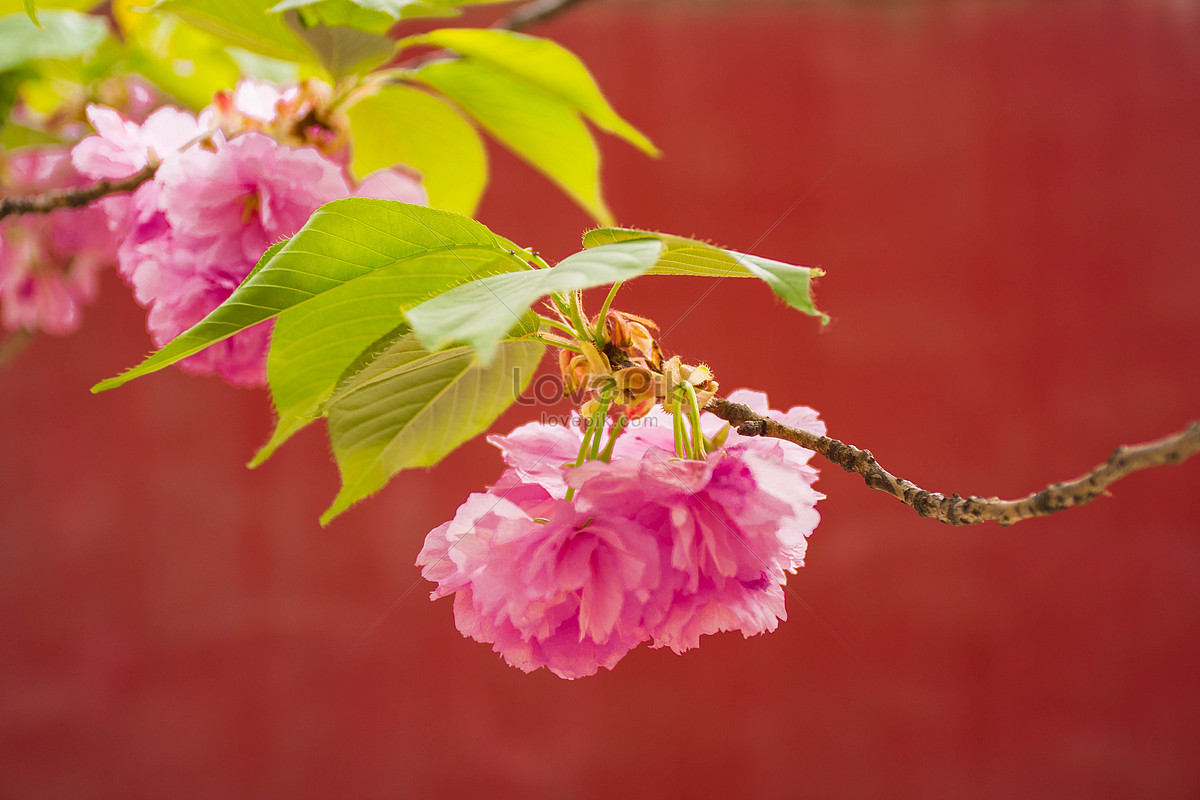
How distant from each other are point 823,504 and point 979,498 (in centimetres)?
150

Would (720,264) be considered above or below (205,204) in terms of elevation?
above

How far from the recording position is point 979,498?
0.25 m

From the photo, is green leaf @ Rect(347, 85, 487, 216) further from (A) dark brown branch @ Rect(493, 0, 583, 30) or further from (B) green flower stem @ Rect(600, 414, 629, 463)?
(B) green flower stem @ Rect(600, 414, 629, 463)

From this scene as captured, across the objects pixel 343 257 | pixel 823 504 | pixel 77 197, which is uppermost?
pixel 343 257

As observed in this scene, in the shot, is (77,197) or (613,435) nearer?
(613,435)

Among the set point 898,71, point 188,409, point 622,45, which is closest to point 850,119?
point 898,71

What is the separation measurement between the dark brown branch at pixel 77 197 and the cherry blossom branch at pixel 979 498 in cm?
30

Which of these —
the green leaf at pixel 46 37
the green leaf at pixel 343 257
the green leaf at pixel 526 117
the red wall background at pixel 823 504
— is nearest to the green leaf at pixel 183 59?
the green leaf at pixel 46 37

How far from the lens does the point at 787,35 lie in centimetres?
187

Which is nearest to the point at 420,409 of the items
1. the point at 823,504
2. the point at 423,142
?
the point at 423,142

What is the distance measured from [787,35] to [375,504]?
141cm

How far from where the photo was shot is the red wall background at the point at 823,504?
1657 mm

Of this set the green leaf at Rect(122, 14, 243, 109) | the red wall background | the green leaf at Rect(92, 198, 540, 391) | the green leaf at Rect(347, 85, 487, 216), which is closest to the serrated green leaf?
the green leaf at Rect(92, 198, 540, 391)

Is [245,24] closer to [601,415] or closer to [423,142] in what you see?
[423,142]
